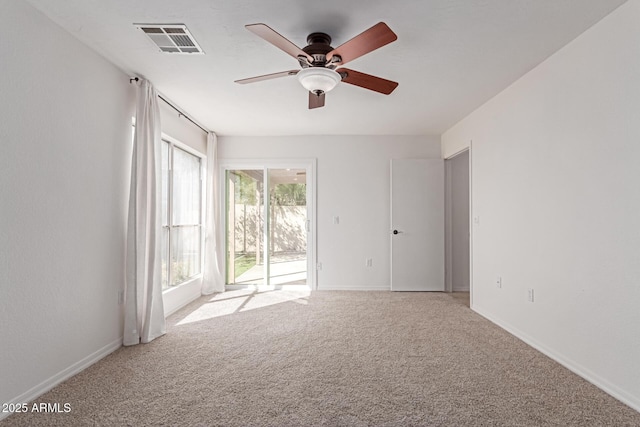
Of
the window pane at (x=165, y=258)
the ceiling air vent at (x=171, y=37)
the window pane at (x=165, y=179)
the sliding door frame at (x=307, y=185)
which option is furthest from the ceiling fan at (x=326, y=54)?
the sliding door frame at (x=307, y=185)

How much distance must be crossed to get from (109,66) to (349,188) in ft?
11.3

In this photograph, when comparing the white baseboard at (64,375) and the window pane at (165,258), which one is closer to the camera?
the white baseboard at (64,375)

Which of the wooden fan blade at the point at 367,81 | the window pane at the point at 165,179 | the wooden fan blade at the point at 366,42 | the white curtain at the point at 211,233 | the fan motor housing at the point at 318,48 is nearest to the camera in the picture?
the wooden fan blade at the point at 366,42

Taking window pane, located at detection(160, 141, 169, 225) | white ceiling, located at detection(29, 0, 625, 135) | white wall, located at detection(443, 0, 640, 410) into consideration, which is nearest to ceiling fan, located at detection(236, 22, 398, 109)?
white ceiling, located at detection(29, 0, 625, 135)

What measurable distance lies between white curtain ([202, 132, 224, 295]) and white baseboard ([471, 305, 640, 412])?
3842 millimetres

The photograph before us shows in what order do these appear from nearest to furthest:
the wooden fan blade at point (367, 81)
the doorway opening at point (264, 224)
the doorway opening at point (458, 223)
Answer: the wooden fan blade at point (367, 81) < the doorway opening at point (458, 223) < the doorway opening at point (264, 224)

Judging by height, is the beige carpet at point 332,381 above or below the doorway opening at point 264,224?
below

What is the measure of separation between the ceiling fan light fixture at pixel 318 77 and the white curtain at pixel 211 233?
314cm

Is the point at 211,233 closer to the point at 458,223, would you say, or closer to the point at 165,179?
the point at 165,179

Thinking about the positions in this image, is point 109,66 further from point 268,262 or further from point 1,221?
point 268,262

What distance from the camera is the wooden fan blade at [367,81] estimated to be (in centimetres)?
251

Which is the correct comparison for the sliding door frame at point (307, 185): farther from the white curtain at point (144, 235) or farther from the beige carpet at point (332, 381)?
the white curtain at point (144, 235)

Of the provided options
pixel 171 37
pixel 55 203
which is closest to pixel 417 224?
pixel 171 37

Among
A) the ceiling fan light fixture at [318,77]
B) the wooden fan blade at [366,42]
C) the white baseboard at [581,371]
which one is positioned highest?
the wooden fan blade at [366,42]
